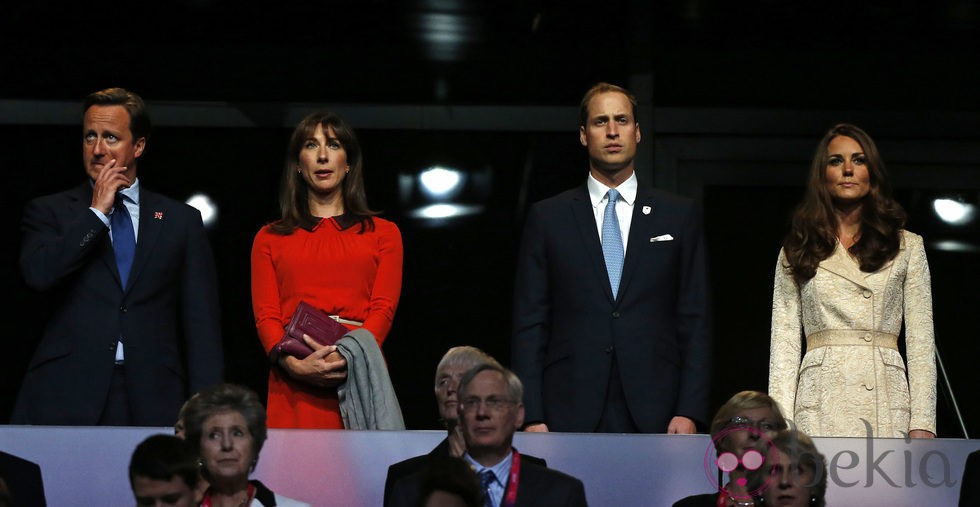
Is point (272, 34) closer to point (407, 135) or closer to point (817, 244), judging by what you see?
point (407, 135)

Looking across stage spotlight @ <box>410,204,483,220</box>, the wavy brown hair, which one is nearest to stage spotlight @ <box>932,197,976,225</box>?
stage spotlight @ <box>410,204,483,220</box>

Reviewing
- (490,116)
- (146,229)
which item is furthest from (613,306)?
(490,116)

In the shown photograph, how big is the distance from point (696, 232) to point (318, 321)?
106 centimetres

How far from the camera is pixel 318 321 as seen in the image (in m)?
4.58

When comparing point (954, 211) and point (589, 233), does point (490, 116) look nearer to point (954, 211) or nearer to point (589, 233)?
point (954, 211)

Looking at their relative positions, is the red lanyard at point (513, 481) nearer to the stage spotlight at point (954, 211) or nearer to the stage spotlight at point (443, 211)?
the stage spotlight at point (443, 211)

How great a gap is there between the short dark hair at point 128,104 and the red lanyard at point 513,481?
149cm

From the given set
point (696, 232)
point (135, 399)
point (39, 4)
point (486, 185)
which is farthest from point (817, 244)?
point (39, 4)

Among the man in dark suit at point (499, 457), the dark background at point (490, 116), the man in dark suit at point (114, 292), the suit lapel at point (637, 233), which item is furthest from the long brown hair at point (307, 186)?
the dark background at point (490, 116)

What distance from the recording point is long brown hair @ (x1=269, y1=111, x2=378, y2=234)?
484 centimetres

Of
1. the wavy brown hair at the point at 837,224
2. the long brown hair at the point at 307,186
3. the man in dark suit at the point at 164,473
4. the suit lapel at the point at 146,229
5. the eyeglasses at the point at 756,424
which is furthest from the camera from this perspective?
the long brown hair at the point at 307,186

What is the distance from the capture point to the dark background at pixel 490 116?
6.95 meters

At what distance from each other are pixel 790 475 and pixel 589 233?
42.6 inches

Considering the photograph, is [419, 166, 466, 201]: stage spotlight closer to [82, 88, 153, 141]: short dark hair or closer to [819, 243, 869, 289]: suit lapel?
[82, 88, 153, 141]: short dark hair
